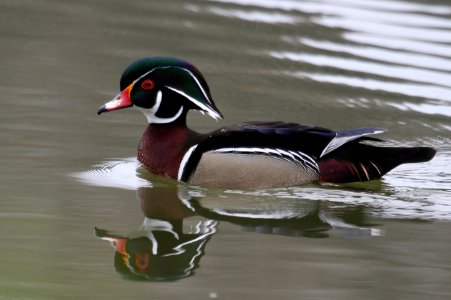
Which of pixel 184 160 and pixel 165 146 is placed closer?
pixel 184 160

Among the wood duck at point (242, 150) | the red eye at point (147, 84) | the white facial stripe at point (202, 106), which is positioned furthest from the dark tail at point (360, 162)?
the red eye at point (147, 84)

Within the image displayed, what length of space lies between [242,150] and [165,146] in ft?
2.09

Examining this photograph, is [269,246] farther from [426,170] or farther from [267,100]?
[267,100]

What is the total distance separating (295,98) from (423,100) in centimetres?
121

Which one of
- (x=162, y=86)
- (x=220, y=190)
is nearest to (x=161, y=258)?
(x=220, y=190)

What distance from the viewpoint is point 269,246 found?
7.71 m

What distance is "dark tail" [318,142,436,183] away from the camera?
30.7ft

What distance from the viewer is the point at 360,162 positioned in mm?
9438

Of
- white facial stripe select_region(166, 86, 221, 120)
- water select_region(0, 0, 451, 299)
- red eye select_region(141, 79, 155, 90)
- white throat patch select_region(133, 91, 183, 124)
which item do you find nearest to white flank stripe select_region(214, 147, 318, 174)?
water select_region(0, 0, 451, 299)

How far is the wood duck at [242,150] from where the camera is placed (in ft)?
30.5

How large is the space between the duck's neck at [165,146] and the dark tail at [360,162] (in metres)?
1.02

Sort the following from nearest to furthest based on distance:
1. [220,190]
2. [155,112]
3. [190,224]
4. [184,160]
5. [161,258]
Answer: [161,258] → [190,224] → [220,190] → [184,160] → [155,112]

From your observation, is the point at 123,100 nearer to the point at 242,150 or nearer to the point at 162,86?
the point at 162,86

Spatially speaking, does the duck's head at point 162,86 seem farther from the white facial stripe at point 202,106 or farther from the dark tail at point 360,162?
the dark tail at point 360,162
